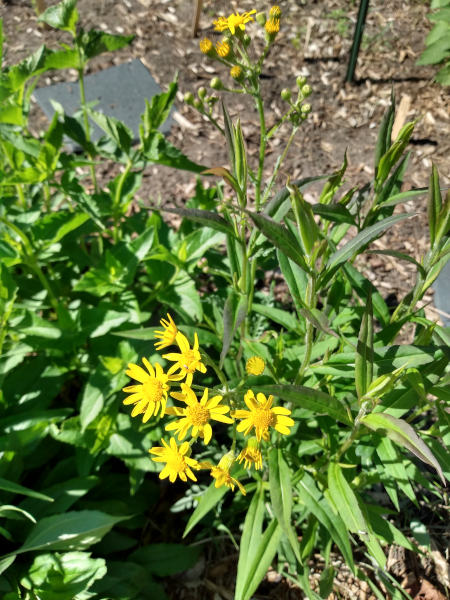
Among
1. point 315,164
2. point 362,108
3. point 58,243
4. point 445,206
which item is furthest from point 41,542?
point 362,108

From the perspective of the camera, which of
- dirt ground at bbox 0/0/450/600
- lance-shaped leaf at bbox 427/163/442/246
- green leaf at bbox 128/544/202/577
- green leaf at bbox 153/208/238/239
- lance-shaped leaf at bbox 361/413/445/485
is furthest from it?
dirt ground at bbox 0/0/450/600

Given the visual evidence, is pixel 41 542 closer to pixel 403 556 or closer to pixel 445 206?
pixel 403 556

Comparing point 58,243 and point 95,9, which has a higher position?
point 95,9

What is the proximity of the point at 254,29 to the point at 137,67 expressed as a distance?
3.97 feet

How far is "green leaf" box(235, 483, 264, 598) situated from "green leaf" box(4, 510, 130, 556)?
18.4 inches

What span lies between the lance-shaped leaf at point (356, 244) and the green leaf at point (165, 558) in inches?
59.5

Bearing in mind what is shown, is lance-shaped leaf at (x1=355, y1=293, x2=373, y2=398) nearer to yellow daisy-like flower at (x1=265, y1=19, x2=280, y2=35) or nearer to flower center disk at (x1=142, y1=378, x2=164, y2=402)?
flower center disk at (x1=142, y1=378, x2=164, y2=402)

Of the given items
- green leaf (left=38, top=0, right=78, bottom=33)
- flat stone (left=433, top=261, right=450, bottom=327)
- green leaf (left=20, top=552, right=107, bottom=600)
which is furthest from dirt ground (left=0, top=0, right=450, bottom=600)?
green leaf (left=20, top=552, right=107, bottom=600)

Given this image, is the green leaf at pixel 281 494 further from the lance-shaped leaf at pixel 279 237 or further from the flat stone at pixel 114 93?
the flat stone at pixel 114 93

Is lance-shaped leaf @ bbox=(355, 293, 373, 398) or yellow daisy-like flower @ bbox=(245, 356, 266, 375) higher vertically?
lance-shaped leaf @ bbox=(355, 293, 373, 398)

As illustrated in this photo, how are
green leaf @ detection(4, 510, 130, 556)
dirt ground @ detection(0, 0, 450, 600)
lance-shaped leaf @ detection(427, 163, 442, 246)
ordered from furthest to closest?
dirt ground @ detection(0, 0, 450, 600) < green leaf @ detection(4, 510, 130, 556) < lance-shaped leaf @ detection(427, 163, 442, 246)

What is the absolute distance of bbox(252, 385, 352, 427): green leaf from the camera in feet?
4.30

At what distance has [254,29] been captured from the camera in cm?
473

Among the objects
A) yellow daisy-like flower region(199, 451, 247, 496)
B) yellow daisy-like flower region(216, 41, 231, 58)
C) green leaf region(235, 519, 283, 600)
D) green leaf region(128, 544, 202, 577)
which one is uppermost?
yellow daisy-like flower region(216, 41, 231, 58)
